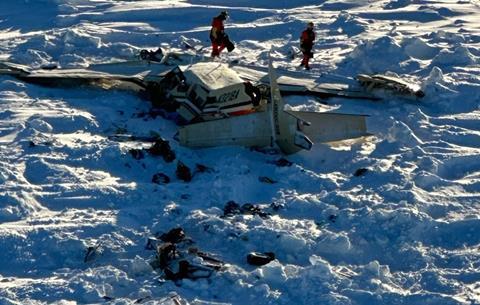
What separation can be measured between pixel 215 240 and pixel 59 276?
231 cm

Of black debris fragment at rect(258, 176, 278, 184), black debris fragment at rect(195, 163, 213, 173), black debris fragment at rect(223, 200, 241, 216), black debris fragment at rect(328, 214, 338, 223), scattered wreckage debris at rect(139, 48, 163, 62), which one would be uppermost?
scattered wreckage debris at rect(139, 48, 163, 62)

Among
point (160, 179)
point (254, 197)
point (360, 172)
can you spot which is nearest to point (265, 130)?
point (254, 197)

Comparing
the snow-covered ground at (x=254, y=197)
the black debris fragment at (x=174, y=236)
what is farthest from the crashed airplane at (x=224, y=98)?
the black debris fragment at (x=174, y=236)

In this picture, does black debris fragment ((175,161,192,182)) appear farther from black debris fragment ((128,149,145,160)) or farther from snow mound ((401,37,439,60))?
snow mound ((401,37,439,60))

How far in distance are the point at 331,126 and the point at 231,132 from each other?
6.20 ft

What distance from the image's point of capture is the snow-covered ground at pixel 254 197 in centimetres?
1045

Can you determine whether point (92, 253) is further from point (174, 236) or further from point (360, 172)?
point (360, 172)

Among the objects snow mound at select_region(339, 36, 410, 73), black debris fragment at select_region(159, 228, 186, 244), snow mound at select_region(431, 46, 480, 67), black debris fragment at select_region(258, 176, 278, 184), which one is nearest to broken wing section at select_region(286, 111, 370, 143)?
black debris fragment at select_region(258, 176, 278, 184)

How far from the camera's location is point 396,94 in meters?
17.3

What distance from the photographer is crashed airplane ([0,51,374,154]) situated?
14289 mm

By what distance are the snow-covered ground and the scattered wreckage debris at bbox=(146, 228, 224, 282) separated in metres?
0.15

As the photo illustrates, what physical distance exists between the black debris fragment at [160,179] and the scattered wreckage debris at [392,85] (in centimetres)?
592

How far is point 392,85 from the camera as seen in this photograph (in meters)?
17.3

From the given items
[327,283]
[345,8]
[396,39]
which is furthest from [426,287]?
[345,8]
